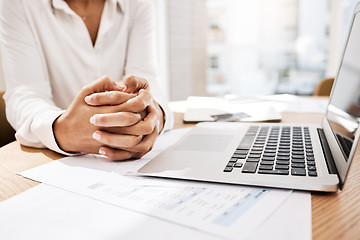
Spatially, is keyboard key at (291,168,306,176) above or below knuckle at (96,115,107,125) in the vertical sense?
below

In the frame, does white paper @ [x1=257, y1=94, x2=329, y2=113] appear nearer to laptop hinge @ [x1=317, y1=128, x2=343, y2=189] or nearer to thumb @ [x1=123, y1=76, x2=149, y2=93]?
laptop hinge @ [x1=317, y1=128, x2=343, y2=189]

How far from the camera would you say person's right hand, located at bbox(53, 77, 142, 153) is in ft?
1.87

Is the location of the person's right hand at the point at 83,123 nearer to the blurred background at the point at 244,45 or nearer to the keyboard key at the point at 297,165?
the keyboard key at the point at 297,165

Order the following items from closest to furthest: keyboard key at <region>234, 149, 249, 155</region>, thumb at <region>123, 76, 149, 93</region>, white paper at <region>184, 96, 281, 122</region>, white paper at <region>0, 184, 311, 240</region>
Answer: white paper at <region>0, 184, 311, 240</region> → keyboard key at <region>234, 149, 249, 155</region> → thumb at <region>123, 76, 149, 93</region> → white paper at <region>184, 96, 281, 122</region>

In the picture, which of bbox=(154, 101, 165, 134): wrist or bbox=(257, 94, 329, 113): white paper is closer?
bbox=(154, 101, 165, 134): wrist

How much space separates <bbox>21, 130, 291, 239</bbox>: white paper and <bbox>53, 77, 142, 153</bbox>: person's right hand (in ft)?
0.17

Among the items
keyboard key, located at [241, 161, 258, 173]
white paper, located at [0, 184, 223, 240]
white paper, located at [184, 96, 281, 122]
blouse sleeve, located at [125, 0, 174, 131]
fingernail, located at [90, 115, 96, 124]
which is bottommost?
white paper, located at [184, 96, 281, 122]

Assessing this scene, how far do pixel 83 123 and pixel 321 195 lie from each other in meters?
0.40

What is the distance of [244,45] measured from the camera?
3.84 m

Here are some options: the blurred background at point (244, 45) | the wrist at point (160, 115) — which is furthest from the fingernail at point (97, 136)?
the blurred background at point (244, 45)

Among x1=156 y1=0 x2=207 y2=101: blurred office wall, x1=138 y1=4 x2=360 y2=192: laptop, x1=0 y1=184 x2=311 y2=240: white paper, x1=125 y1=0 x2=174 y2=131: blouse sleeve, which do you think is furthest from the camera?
x1=156 y1=0 x2=207 y2=101: blurred office wall

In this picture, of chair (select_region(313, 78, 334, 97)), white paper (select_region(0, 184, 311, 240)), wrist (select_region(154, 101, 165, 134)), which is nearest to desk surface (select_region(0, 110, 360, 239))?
white paper (select_region(0, 184, 311, 240))

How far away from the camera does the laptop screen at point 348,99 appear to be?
17.6 inches

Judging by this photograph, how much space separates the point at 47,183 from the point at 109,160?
128mm
